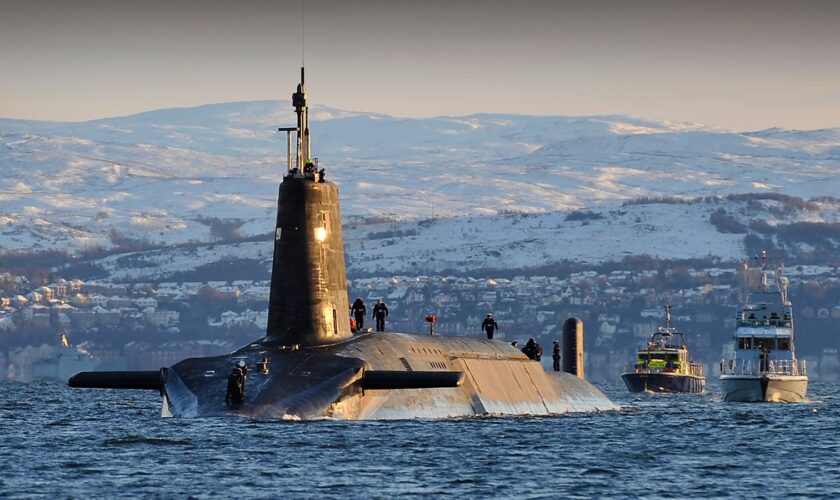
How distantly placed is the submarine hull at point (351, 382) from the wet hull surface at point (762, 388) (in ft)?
136

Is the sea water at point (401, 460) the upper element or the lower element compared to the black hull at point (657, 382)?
upper

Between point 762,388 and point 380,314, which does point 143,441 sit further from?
point 762,388

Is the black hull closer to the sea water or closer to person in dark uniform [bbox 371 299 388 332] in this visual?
person in dark uniform [bbox 371 299 388 332]

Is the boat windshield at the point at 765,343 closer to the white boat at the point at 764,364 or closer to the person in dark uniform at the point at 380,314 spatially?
the white boat at the point at 764,364

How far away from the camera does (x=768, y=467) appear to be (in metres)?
52.4

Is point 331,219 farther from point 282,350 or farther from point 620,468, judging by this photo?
point 620,468

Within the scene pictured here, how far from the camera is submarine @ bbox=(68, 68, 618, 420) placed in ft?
183

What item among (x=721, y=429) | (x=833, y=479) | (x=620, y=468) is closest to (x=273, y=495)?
(x=620, y=468)

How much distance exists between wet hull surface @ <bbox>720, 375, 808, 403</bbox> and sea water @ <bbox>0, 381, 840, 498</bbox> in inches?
1628

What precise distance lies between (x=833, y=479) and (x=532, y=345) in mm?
28595

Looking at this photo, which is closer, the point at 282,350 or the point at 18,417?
the point at 282,350

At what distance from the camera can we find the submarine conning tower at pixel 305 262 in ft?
197

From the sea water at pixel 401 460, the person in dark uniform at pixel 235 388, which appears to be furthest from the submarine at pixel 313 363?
the sea water at pixel 401 460

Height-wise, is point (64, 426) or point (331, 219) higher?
point (331, 219)
